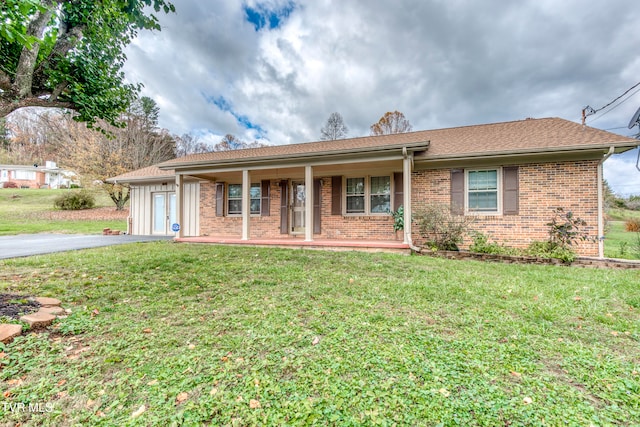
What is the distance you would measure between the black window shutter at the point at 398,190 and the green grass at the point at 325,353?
4282mm

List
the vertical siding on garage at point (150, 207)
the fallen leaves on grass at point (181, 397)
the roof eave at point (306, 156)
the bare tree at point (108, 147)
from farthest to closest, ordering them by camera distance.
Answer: the bare tree at point (108, 147) < the vertical siding on garage at point (150, 207) < the roof eave at point (306, 156) < the fallen leaves on grass at point (181, 397)

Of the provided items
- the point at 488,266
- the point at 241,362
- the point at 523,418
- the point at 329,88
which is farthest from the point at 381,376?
the point at 329,88

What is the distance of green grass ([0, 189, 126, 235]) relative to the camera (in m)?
12.9

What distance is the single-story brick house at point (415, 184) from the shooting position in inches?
276

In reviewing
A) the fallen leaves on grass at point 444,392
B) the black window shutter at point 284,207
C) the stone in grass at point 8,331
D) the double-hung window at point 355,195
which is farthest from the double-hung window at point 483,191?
Answer: the stone in grass at point 8,331

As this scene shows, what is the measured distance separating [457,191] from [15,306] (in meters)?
9.05

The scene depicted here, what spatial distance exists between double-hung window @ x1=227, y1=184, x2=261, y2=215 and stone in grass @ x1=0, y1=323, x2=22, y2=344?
26.1ft

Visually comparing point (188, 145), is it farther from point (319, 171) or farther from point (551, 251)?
point (551, 251)

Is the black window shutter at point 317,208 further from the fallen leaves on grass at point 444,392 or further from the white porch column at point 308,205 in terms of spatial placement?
the fallen leaves on grass at point 444,392

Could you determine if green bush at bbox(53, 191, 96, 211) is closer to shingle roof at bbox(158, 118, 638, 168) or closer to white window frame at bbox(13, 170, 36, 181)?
shingle roof at bbox(158, 118, 638, 168)

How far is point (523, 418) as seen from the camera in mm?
1683

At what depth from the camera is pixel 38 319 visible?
9.14 feet

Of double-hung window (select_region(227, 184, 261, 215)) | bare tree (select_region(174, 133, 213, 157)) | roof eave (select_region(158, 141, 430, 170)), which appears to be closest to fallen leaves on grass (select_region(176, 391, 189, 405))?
roof eave (select_region(158, 141, 430, 170))

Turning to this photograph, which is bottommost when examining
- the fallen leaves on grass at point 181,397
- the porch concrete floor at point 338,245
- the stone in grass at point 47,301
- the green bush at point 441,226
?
the fallen leaves on grass at point 181,397
